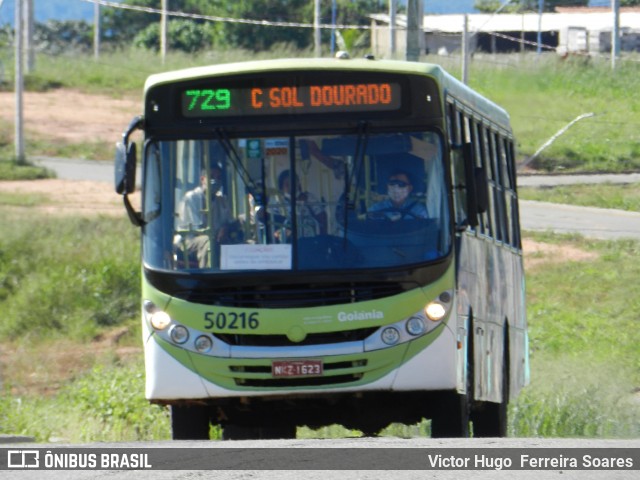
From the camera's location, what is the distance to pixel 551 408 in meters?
15.4

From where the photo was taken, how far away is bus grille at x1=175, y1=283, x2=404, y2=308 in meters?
10.4

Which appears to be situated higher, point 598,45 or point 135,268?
point 598,45

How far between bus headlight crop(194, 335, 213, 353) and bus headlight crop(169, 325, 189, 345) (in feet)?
0.30

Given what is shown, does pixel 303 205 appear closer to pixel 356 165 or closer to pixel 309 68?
pixel 356 165

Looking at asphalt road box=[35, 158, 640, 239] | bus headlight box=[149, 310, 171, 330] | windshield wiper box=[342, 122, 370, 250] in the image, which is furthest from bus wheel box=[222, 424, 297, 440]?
asphalt road box=[35, 158, 640, 239]

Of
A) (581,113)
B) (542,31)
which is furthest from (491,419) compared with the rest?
(542,31)

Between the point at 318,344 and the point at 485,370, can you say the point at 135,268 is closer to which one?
the point at 485,370

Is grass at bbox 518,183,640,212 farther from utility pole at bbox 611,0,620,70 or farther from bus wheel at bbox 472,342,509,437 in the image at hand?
bus wheel at bbox 472,342,509,437

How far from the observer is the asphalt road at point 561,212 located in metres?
34.1

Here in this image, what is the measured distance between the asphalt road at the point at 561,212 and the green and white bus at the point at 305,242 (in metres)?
22.7

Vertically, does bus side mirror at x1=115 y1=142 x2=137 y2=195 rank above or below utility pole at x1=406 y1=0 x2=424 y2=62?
below

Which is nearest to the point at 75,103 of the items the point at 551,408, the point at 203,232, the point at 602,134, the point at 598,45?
the point at 602,134

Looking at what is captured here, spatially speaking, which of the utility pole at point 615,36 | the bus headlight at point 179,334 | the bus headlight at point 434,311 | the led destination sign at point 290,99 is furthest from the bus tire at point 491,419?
the utility pole at point 615,36

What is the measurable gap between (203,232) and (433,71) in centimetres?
210
